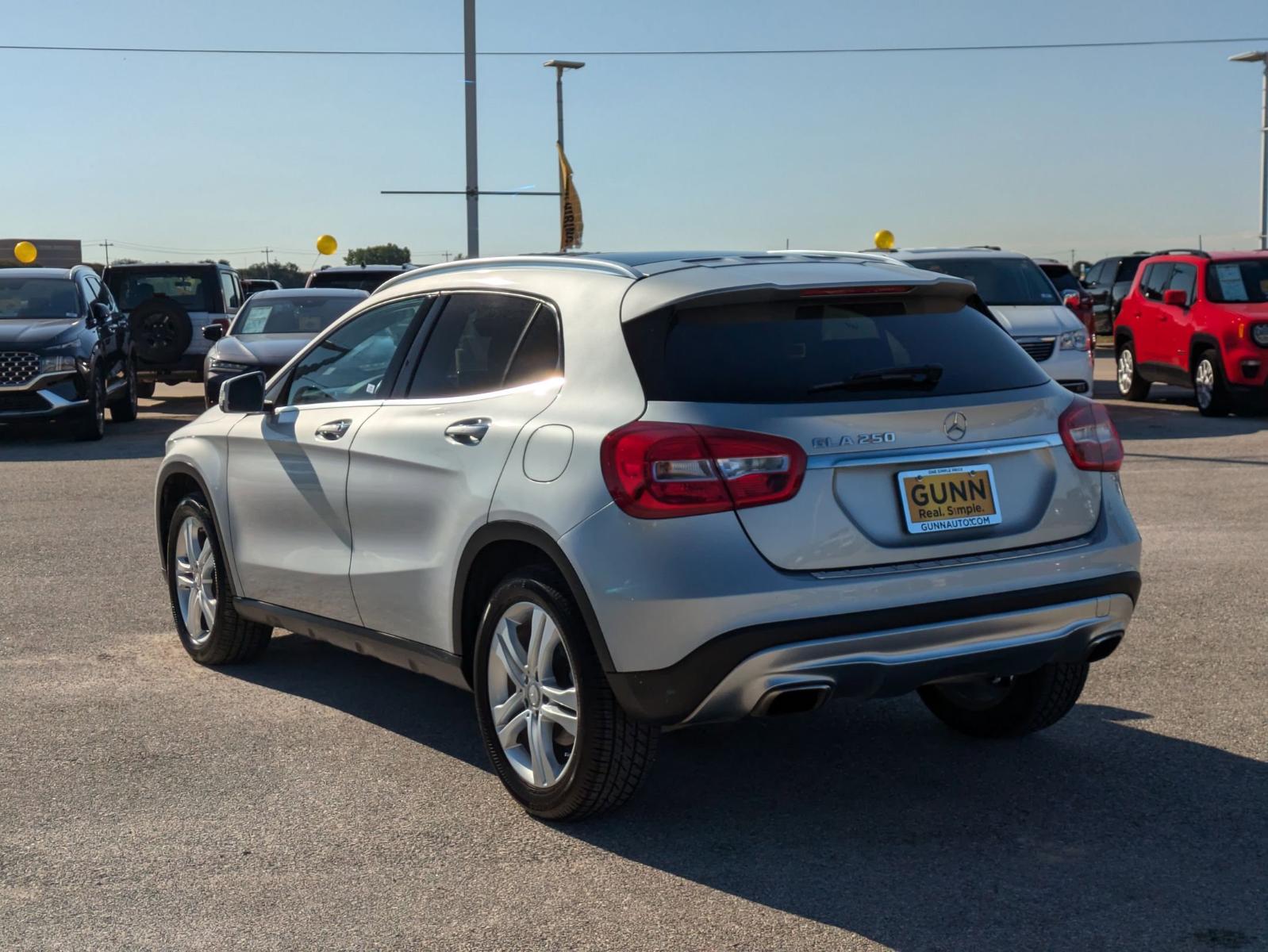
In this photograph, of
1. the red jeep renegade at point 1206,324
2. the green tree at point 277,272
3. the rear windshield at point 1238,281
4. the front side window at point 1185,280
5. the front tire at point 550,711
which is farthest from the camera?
the green tree at point 277,272

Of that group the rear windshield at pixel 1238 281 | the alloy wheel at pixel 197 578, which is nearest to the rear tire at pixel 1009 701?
the alloy wheel at pixel 197 578

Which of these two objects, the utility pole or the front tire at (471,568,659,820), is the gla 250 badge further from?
the utility pole

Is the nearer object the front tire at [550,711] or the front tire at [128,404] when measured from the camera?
the front tire at [550,711]

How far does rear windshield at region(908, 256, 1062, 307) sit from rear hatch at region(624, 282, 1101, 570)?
12790 millimetres

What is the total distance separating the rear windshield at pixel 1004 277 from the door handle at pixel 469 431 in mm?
12808

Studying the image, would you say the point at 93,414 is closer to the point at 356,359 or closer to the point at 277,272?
the point at 356,359

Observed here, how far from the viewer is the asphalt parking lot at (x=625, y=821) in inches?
159

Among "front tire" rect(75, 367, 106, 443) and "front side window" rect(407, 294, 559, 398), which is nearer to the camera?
"front side window" rect(407, 294, 559, 398)

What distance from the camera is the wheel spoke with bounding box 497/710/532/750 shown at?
487 cm

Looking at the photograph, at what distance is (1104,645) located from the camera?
4809mm

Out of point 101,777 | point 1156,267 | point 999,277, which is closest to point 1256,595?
point 101,777

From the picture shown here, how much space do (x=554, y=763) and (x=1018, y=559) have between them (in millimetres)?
1459

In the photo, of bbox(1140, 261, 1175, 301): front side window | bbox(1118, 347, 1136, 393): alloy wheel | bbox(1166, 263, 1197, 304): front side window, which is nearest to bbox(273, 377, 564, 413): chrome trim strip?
bbox(1166, 263, 1197, 304): front side window

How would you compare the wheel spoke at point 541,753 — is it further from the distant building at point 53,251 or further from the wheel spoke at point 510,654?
the distant building at point 53,251
